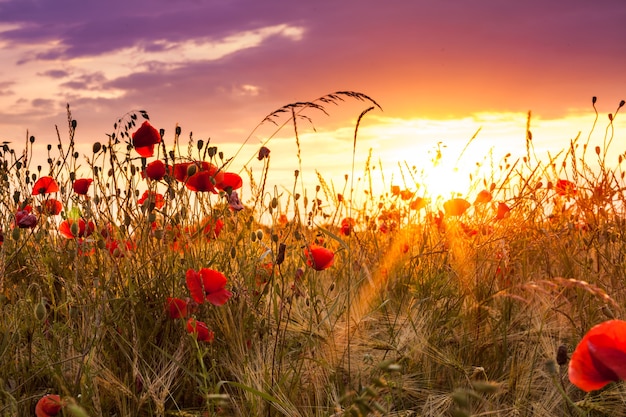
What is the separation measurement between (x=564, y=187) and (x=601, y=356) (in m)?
2.87

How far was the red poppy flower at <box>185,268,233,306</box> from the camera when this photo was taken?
1882 mm

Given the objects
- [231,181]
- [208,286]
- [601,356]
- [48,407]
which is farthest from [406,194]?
[601,356]

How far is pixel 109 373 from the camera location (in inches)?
73.8

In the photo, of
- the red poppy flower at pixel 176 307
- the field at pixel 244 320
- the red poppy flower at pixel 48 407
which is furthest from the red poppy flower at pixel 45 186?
the red poppy flower at pixel 48 407

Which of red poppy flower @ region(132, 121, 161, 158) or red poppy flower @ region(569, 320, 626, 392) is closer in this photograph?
red poppy flower @ region(569, 320, 626, 392)

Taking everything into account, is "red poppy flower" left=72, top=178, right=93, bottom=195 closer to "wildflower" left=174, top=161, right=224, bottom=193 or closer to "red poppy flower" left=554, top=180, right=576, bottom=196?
"wildflower" left=174, top=161, right=224, bottom=193

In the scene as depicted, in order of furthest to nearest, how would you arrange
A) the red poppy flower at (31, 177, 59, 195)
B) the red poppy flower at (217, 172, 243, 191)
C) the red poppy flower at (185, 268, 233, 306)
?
the red poppy flower at (31, 177, 59, 195) < the red poppy flower at (217, 172, 243, 191) < the red poppy flower at (185, 268, 233, 306)

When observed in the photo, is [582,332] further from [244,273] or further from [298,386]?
[244,273]

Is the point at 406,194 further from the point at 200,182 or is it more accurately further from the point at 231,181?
the point at 200,182

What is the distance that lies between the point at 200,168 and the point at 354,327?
0.83 metres

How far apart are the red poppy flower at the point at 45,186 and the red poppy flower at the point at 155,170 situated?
83 centimetres

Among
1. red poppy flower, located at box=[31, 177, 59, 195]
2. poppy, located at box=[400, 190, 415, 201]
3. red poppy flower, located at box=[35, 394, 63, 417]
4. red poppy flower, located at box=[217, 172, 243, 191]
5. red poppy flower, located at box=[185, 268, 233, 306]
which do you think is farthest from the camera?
poppy, located at box=[400, 190, 415, 201]

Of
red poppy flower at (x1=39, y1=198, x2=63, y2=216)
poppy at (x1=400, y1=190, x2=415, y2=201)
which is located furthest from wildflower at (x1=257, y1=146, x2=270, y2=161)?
poppy at (x1=400, y1=190, x2=415, y2=201)

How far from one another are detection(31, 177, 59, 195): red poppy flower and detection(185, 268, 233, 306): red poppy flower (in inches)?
52.2
